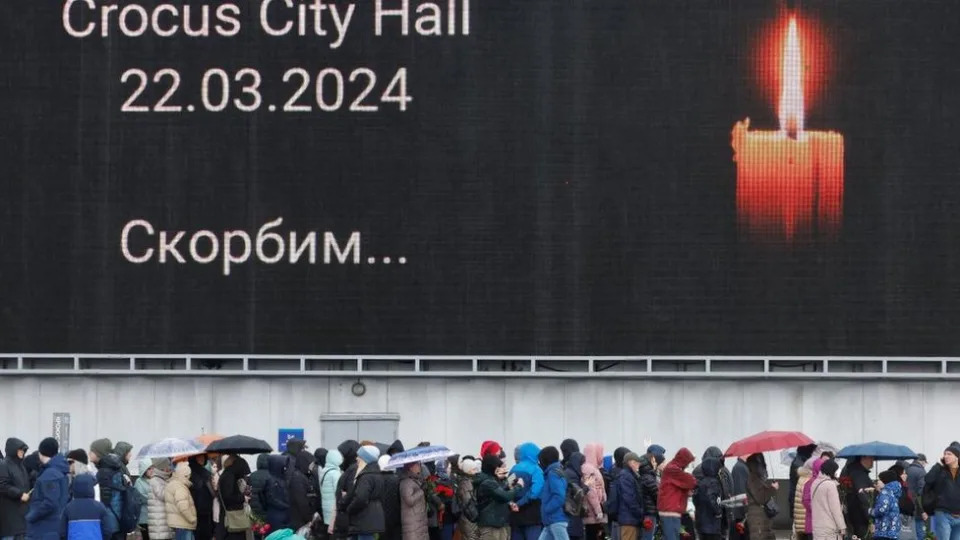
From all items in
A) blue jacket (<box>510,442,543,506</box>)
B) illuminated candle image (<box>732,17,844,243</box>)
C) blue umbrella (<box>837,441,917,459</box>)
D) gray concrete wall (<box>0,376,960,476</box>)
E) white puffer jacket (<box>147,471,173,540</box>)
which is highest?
illuminated candle image (<box>732,17,844,243</box>)

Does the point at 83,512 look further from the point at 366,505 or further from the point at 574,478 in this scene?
→ the point at 574,478

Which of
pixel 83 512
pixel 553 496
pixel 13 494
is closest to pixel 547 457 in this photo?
pixel 553 496

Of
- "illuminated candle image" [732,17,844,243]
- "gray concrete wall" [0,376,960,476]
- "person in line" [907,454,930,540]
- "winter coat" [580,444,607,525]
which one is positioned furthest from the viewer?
"gray concrete wall" [0,376,960,476]

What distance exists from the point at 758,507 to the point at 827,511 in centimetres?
161

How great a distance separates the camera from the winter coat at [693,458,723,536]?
26.6m

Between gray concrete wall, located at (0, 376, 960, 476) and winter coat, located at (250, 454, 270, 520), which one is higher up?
gray concrete wall, located at (0, 376, 960, 476)

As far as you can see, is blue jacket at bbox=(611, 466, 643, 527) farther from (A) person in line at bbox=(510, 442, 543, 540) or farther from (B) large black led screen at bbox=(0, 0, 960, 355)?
(B) large black led screen at bbox=(0, 0, 960, 355)

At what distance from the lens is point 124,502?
2627cm

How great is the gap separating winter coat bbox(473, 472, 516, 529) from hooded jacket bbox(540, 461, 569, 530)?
37 centimetres

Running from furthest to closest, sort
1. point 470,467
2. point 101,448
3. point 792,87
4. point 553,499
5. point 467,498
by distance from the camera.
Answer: point 792,87 → point 101,448 → point 470,467 → point 553,499 → point 467,498

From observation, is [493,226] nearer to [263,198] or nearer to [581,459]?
[263,198]

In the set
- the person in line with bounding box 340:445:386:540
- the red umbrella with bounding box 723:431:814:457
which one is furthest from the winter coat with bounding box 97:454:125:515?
the red umbrella with bounding box 723:431:814:457

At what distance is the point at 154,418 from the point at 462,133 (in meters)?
6.60

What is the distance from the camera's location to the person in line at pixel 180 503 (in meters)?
25.9
